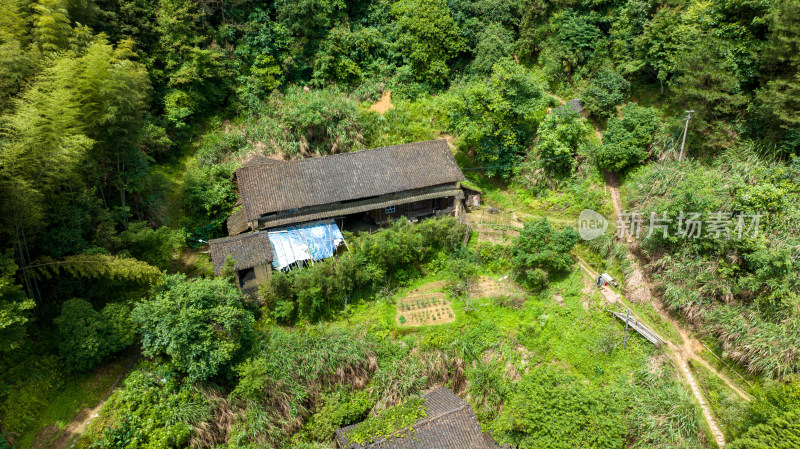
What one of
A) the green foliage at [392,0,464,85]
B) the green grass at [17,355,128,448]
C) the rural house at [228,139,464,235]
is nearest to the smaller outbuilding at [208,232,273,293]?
the rural house at [228,139,464,235]

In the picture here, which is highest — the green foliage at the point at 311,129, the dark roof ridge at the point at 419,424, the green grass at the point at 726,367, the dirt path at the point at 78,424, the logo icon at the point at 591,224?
the green foliage at the point at 311,129

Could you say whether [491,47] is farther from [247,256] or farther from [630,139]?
[247,256]

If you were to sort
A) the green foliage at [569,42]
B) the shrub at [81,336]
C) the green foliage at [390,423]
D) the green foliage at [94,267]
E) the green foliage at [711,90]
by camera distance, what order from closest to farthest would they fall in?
the green foliage at [390,423] < the shrub at [81,336] < the green foliage at [94,267] < the green foliage at [711,90] < the green foliage at [569,42]

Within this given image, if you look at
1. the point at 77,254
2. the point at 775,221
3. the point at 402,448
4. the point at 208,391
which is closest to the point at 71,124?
the point at 77,254

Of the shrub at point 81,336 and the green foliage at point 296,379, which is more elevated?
the shrub at point 81,336

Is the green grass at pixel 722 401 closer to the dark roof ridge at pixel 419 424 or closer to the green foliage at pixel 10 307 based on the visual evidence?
the dark roof ridge at pixel 419 424

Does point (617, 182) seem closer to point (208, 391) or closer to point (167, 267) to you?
point (208, 391)

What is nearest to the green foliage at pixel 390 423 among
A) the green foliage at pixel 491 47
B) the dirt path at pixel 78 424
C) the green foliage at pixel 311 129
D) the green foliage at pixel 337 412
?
the green foliage at pixel 337 412
